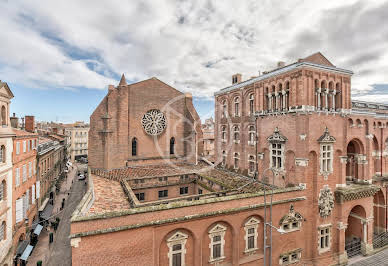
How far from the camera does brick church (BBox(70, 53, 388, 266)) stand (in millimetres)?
13164

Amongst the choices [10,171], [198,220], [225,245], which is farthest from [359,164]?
[10,171]

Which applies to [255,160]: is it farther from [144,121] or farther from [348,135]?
[144,121]

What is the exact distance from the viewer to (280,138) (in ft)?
61.9

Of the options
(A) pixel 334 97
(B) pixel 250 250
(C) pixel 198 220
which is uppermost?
(A) pixel 334 97

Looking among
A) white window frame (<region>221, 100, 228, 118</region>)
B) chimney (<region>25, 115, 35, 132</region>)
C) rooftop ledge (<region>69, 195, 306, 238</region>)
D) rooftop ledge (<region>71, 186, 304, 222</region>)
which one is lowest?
rooftop ledge (<region>69, 195, 306, 238</region>)

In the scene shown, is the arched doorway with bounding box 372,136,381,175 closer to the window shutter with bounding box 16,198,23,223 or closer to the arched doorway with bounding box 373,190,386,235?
the arched doorway with bounding box 373,190,386,235

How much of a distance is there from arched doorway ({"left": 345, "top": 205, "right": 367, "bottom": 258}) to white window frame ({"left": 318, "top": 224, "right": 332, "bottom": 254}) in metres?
4.35

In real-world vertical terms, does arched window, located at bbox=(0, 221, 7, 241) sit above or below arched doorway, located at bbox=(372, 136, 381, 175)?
below

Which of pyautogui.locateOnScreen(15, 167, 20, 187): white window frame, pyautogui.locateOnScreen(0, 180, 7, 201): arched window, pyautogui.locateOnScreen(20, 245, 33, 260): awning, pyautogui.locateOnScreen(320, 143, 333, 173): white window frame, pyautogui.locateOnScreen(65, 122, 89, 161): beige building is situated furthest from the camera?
pyautogui.locateOnScreen(65, 122, 89, 161): beige building

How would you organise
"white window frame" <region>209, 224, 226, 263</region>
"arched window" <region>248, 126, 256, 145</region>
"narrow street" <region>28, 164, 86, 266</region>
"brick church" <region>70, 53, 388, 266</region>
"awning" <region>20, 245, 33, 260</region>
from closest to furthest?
1. "brick church" <region>70, 53, 388, 266</region>
2. "white window frame" <region>209, 224, 226, 263</region>
3. "awning" <region>20, 245, 33, 260</region>
4. "narrow street" <region>28, 164, 86, 266</region>
5. "arched window" <region>248, 126, 256, 145</region>

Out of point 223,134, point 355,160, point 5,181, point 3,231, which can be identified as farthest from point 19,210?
point 355,160

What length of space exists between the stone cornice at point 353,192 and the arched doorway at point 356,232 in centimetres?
210

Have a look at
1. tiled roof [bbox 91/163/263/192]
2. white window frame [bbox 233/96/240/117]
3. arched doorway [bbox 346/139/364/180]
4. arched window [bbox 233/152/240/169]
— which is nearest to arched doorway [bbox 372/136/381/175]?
arched doorway [bbox 346/139/364/180]

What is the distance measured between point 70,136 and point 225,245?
2794 inches
